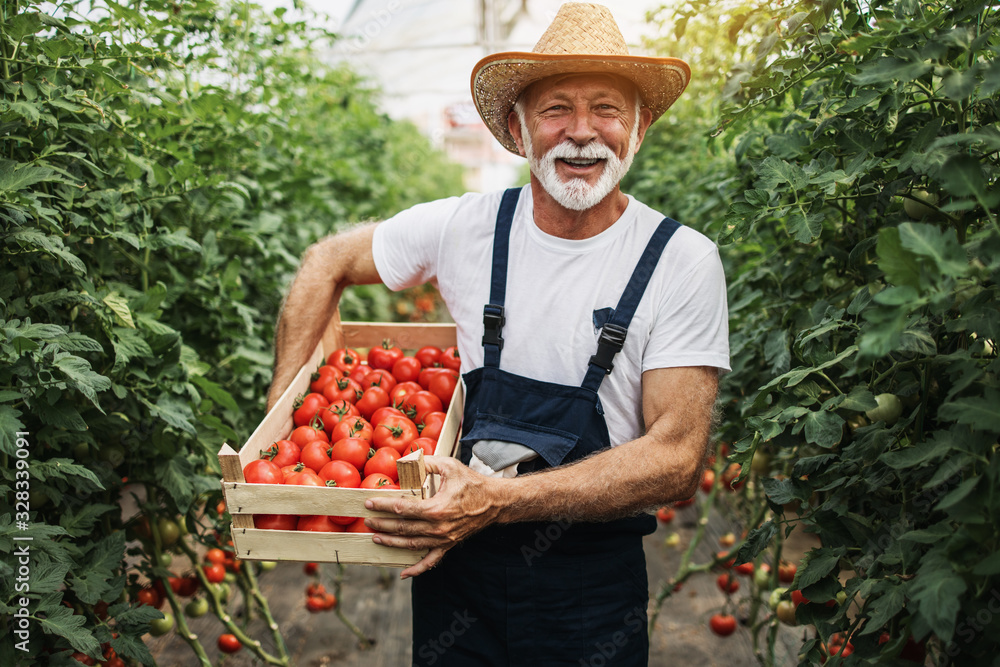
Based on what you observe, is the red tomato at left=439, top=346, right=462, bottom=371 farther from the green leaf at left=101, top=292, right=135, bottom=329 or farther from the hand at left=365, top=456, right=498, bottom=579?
the green leaf at left=101, top=292, right=135, bottom=329

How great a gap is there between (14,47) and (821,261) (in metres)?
2.18

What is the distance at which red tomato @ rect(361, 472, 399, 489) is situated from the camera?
1.70 metres

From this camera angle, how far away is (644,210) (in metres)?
2.08

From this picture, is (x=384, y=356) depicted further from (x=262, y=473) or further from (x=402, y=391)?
(x=262, y=473)

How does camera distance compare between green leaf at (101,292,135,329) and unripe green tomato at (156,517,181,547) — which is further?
unripe green tomato at (156,517,181,547)

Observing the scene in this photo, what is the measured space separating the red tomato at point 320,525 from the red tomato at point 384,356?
769mm

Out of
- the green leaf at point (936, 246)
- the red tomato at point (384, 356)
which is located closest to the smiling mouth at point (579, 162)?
the red tomato at point (384, 356)

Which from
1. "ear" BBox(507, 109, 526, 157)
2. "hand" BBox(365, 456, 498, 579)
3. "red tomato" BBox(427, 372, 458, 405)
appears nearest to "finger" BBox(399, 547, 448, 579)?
"hand" BBox(365, 456, 498, 579)

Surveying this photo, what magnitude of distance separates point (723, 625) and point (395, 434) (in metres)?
2.11

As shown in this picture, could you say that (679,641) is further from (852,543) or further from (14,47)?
(14,47)

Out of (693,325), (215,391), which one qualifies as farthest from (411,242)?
(693,325)

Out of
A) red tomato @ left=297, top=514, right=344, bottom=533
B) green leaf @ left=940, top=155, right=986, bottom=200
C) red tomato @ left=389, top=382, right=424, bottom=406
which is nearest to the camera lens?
green leaf @ left=940, top=155, right=986, bottom=200

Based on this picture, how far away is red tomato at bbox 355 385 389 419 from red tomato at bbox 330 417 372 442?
0.10 metres

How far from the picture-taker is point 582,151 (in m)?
1.99
